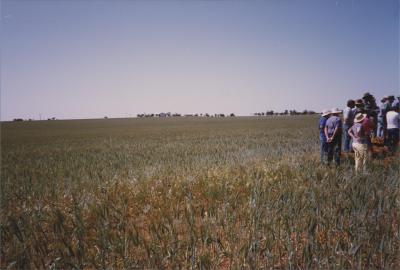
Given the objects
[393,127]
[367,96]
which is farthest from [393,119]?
[367,96]

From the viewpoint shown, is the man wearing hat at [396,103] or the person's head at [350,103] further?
the man wearing hat at [396,103]

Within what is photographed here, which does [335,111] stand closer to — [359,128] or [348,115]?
[359,128]

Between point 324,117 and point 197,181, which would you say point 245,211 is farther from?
point 324,117

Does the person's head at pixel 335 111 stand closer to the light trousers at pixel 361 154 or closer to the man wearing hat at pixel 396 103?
the light trousers at pixel 361 154

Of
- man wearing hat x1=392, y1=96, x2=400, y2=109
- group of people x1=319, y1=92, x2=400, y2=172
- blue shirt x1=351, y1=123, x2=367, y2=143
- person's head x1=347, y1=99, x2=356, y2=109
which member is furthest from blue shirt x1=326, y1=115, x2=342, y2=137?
man wearing hat x1=392, y1=96, x2=400, y2=109

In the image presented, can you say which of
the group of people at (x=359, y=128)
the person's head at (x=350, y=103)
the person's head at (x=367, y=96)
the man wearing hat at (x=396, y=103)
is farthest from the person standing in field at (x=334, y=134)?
the man wearing hat at (x=396, y=103)

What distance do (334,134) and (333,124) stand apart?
310mm

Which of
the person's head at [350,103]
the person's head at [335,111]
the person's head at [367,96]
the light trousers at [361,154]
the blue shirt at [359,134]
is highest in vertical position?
Answer: the person's head at [367,96]

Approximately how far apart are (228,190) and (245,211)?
1.12 metres

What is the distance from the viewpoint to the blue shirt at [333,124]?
702 centimetres

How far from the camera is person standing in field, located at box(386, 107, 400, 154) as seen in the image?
8.80m

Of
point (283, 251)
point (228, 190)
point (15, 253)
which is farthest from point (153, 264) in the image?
point (228, 190)

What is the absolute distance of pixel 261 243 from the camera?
3.10m

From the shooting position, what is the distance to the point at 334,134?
709cm
